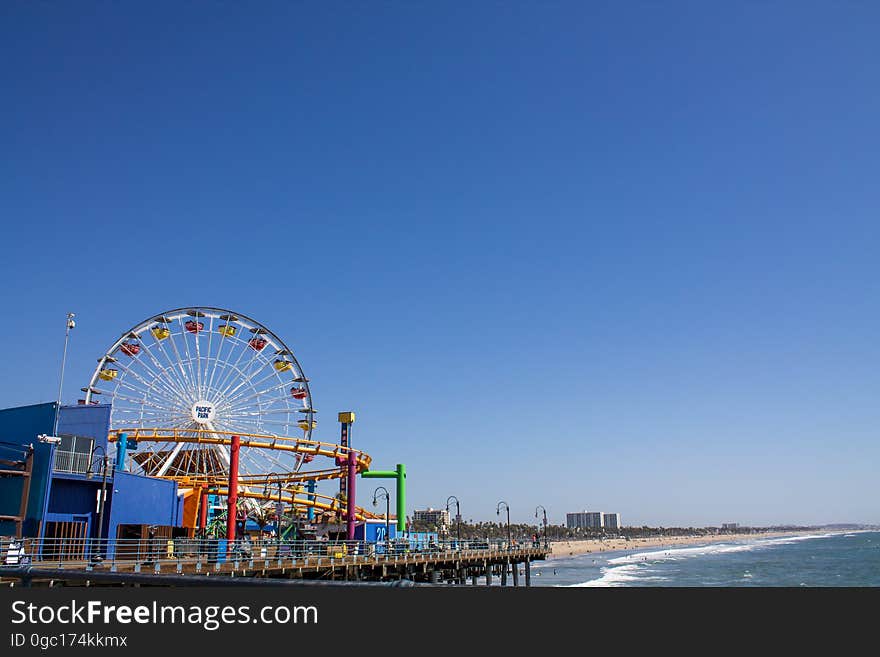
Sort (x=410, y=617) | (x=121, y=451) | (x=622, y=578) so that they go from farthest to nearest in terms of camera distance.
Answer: (x=622, y=578) < (x=121, y=451) < (x=410, y=617)

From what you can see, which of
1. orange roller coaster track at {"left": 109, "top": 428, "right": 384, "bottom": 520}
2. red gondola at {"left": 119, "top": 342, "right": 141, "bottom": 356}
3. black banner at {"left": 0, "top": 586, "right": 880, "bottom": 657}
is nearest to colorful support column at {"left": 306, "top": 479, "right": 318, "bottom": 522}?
orange roller coaster track at {"left": 109, "top": 428, "right": 384, "bottom": 520}

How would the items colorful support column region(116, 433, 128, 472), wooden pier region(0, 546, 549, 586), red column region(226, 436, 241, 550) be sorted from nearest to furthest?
1. wooden pier region(0, 546, 549, 586)
2. red column region(226, 436, 241, 550)
3. colorful support column region(116, 433, 128, 472)

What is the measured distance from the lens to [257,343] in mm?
63219

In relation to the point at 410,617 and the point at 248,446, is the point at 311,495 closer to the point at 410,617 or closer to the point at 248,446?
the point at 248,446

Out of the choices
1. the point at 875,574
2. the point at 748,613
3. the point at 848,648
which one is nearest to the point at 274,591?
the point at 748,613

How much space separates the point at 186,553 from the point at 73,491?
11.6m

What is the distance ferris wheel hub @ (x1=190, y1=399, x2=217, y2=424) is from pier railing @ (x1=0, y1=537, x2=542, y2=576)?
17.2 metres

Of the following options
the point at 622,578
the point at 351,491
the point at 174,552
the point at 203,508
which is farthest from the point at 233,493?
the point at 622,578

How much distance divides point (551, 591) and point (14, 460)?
3711 cm

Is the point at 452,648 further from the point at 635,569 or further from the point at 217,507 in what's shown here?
the point at 635,569

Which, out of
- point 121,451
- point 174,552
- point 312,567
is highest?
point 121,451

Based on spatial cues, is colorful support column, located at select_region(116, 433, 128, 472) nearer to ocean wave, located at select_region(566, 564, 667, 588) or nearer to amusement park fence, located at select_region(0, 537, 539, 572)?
amusement park fence, located at select_region(0, 537, 539, 572)

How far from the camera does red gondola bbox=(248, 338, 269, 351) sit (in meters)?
63.0

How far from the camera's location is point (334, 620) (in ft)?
15.8
